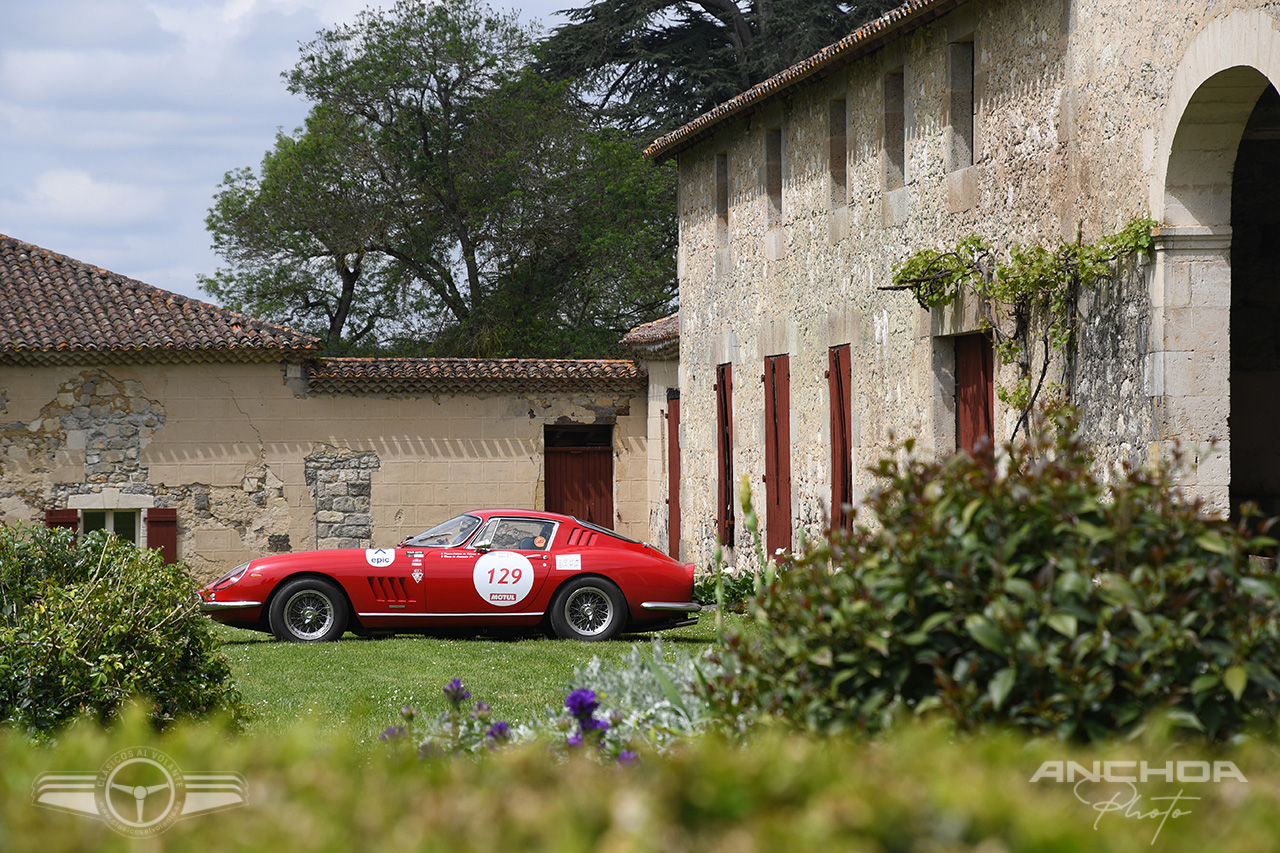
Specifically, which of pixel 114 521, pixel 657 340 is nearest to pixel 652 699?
pixel 657 340

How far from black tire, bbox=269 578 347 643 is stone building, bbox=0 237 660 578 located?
5.96m

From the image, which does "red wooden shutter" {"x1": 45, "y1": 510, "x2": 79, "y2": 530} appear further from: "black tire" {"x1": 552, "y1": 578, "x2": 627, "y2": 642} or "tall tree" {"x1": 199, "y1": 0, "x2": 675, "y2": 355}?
"tall tree" {"x1": 199, "y1": 0, "x2": 675, "y2": 355}

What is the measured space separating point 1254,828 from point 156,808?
6.07 ft

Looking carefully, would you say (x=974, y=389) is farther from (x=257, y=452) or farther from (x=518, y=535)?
(x=257, y=452)

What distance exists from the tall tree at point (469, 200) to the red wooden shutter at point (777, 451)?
14.4 meters

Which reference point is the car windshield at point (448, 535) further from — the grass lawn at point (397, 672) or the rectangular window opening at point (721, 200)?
the rectangular window opening at point (721, 200)

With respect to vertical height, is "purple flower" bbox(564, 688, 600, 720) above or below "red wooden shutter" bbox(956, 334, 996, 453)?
below

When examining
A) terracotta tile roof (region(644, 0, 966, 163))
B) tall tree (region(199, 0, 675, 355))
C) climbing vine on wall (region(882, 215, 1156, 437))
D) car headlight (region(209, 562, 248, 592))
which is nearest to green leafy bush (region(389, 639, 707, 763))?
climbing vine on wall (region(882, 215, 1156, 437))

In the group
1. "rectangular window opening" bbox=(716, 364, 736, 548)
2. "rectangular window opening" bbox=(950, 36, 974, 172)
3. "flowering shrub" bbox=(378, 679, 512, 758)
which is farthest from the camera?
"rectangular window opening" bbox=(716, 364, 736, 548)

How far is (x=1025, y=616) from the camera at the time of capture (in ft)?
9.21

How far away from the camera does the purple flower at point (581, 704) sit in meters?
3.56

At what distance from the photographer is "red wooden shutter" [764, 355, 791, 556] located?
1346 centimetres

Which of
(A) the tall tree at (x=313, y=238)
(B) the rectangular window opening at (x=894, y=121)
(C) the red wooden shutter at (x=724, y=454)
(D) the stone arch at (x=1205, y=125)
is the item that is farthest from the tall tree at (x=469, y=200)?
(D) the stone arch at (x=1205, y=125)

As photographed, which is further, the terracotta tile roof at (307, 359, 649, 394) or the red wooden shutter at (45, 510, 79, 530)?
the terracotta tile roof at (307, 359, 649, 394)
